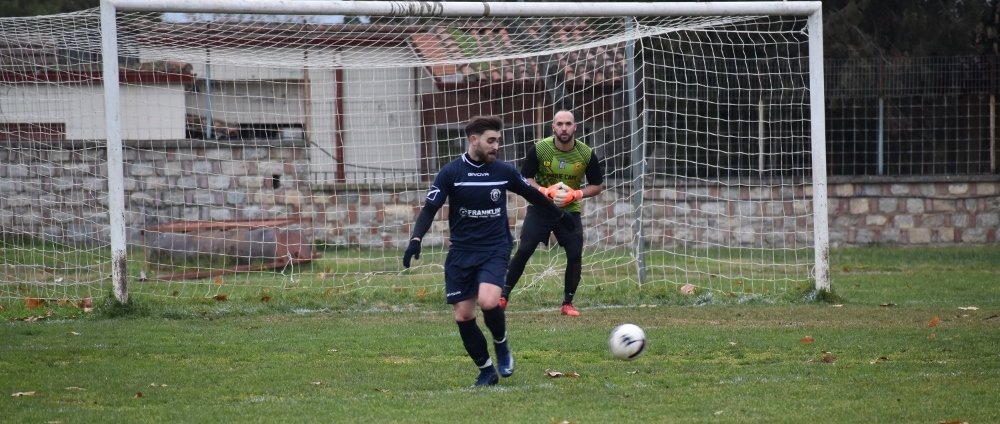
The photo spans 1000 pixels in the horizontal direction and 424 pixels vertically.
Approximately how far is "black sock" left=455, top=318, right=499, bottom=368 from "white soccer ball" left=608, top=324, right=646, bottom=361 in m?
0.91

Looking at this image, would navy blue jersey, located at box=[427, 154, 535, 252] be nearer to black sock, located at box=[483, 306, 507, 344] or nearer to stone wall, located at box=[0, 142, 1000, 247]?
black sock, located at box=[483, 306, 507, 344]

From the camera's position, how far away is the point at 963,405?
6863 millimetres

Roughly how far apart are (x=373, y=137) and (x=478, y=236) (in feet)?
34.8

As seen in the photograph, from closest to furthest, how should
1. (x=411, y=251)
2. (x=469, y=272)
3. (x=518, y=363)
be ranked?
(x=411, y=251), (x=469, y=272), (x=518, y=363)

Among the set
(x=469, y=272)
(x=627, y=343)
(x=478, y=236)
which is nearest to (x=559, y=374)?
(x=627, y=343)

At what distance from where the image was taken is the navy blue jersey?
809 cm

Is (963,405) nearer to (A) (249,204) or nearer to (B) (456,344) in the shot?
(B) (456,344)

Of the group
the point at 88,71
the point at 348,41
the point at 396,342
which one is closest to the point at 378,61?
the point at 348,41

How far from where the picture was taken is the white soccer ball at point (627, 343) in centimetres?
810

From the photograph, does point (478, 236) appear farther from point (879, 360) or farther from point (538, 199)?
point (879, 360)

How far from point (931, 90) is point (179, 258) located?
494 inches

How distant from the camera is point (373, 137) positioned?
18.4 meters

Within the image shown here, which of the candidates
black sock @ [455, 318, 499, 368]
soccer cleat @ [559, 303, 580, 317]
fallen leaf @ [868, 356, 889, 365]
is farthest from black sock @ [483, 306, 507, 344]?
soccer cleat @ [559, 303, 580, 317]

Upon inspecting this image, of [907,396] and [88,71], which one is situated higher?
[88,71]
